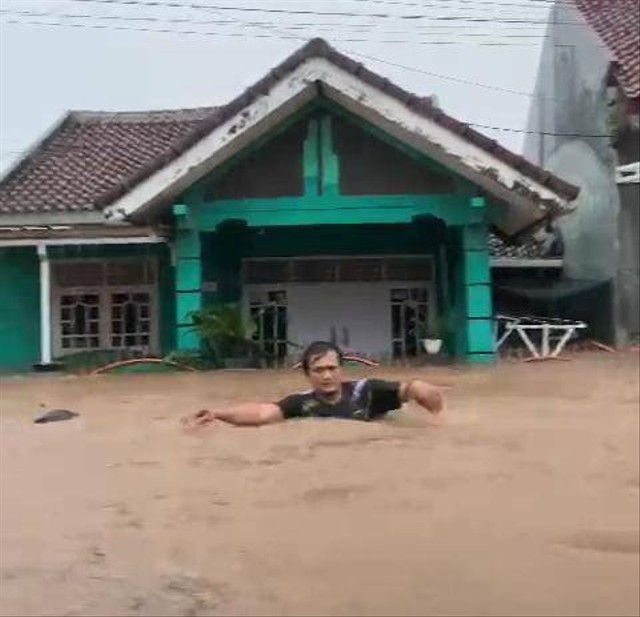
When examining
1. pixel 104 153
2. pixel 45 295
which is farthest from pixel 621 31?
pixel 104 153

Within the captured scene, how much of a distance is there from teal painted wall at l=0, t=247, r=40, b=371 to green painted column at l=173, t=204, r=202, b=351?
199mm

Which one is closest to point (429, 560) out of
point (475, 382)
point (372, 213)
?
point (475, 382)

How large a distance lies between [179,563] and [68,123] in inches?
171

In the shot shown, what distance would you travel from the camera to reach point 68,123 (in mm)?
5512

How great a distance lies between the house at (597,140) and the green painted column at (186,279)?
1.89 ft

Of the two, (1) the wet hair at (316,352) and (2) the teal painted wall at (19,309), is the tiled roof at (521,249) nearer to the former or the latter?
(1) the wet hair at (316,352)

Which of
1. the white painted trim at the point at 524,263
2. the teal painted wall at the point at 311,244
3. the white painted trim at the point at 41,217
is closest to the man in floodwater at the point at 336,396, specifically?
the white painted trim at the point at 524,263

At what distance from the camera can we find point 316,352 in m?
1.33

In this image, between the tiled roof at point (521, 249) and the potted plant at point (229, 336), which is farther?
the potted plant at point (229, 336)

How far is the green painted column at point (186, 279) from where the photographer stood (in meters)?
1.71

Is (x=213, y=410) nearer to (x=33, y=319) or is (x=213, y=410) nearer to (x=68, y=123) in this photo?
(x=33, y=319)

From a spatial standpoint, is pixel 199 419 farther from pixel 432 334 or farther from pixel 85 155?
pixel 85 155

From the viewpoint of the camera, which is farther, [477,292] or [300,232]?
[300,232]

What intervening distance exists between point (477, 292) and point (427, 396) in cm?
11
